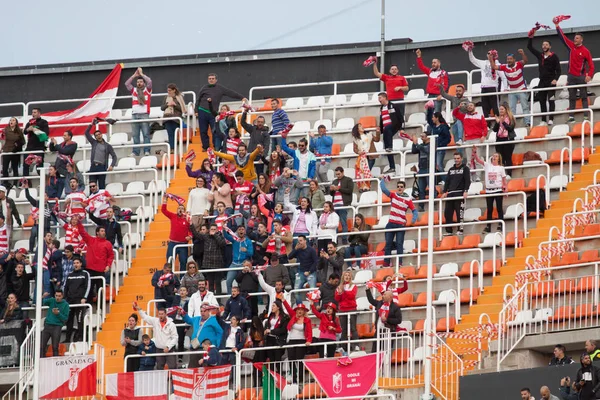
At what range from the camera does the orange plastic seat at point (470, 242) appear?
28547 millimetres

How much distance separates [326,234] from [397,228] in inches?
47.0

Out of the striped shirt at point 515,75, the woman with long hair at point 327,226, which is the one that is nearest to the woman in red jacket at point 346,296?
the woman with long hair at point 327,226

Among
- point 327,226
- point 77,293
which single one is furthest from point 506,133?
point 77,293

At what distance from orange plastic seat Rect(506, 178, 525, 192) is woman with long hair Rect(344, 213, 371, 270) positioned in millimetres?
2573

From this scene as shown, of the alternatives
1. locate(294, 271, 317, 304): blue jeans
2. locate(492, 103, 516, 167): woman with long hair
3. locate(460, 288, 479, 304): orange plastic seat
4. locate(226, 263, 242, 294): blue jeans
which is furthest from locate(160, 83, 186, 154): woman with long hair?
locate(460, 288, 479, 304): orange plastic seat

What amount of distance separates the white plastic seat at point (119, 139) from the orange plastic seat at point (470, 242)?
8.31 m

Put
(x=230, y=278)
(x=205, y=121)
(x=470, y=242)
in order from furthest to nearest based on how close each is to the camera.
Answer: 1. (x=205, y=121)
2. (x=470, y=242)
3. (x=230, y=278)

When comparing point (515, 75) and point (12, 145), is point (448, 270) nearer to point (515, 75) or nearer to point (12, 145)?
point (515, 75)

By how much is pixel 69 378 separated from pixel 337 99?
34.2ft

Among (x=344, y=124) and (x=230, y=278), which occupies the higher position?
(x=344, y=124)

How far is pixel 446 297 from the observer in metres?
27.2

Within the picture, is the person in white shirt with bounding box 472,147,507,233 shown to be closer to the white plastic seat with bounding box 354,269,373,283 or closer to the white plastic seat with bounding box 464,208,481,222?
the white plastic seat with bounding box 464,208,481,222

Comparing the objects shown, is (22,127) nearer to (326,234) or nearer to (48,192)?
Result: (48,192)

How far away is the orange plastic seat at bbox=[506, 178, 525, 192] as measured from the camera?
29484mm
